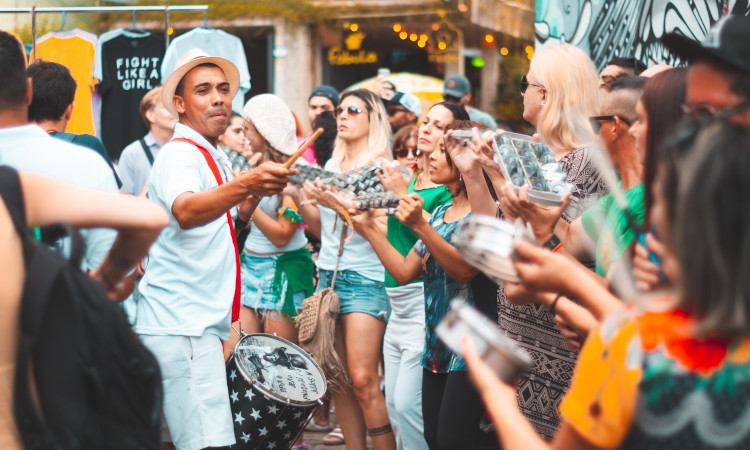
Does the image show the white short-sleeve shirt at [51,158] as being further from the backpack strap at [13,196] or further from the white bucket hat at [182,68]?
the white bucket hat at [182,68]

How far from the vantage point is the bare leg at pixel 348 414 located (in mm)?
5090

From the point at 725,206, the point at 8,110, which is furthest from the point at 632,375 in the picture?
the point at 8,110

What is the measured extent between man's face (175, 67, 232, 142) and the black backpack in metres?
2.02

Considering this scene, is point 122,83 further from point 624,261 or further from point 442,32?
point 442,32

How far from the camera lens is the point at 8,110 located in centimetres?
245

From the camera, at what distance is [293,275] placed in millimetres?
5719

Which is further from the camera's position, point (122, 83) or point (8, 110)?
point (122, 83)

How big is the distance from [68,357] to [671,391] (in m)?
1.38

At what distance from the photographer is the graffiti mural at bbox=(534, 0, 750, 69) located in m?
5.10

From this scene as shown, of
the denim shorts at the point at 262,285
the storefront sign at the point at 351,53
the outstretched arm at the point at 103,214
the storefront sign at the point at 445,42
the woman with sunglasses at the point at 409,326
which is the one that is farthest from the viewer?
the storefront sign at the point at 351,53

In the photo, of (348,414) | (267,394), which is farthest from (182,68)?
(348,414)

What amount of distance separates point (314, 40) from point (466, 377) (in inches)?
531

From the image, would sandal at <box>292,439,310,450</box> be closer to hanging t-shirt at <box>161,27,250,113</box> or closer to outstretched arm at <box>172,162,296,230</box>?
outstretched arm at <box>172,162,296,230</box>

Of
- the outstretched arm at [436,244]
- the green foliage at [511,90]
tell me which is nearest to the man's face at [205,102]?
the outstretched arm at [436,244]
